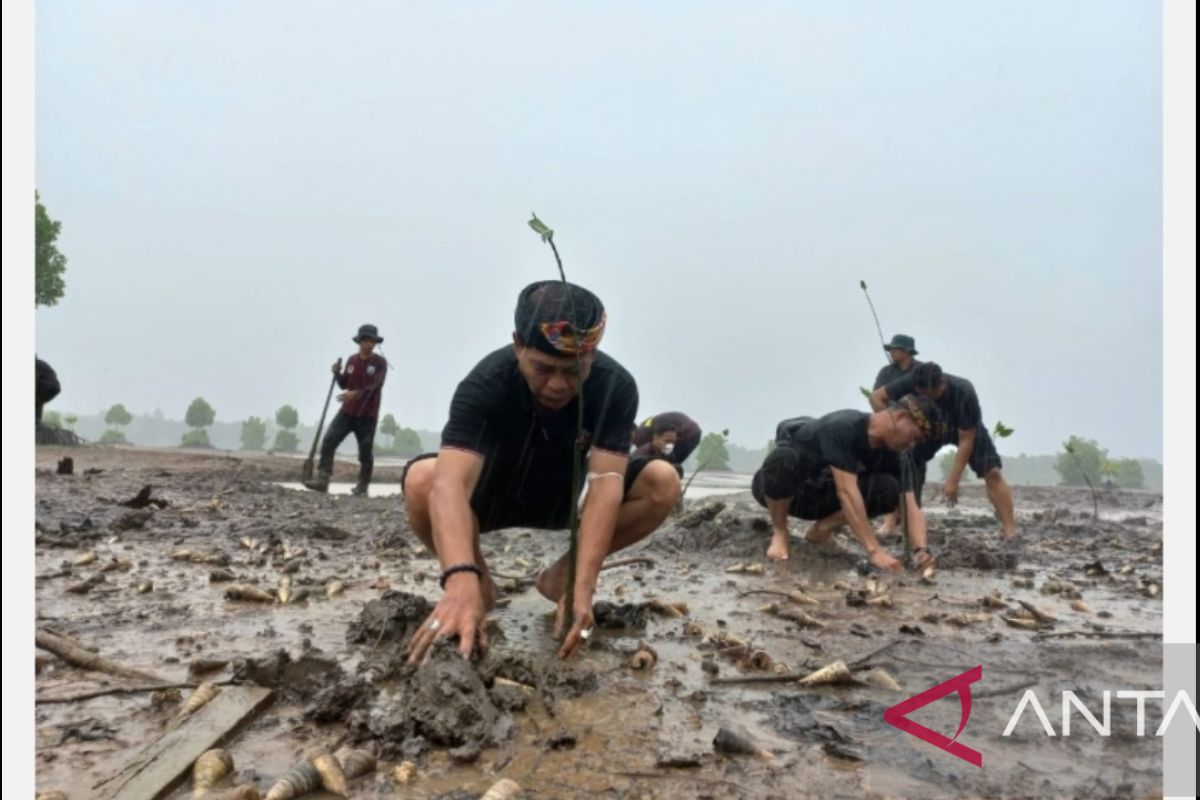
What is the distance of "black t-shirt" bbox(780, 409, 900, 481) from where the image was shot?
5.98 meters

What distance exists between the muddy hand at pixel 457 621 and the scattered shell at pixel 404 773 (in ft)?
1.80

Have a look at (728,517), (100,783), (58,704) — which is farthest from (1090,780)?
(728,517)

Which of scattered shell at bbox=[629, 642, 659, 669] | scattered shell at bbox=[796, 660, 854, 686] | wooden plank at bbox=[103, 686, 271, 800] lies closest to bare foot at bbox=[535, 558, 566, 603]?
scattered shell at bbox=[629, 642, 659, 669]

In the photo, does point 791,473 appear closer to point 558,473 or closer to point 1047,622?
point 1047,622

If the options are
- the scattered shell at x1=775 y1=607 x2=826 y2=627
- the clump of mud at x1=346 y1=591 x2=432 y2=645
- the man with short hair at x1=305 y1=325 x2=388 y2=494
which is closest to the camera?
the clump of mud at x1=346 y1=591 x2=432 y2=645

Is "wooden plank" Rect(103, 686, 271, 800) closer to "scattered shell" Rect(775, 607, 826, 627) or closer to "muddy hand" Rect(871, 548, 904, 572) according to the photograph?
"scattered shell" Rect(775, 607, 826, 627)

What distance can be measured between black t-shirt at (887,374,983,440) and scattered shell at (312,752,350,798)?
5.85 meters

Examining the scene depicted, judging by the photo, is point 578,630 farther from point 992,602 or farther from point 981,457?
point 981,457

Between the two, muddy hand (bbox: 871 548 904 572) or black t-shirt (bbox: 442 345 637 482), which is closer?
black t-shirt (bbox: 442 345 637 482)

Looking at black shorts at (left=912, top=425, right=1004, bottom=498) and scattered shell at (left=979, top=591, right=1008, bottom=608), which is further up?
black shorts at (left=912, top=425, right=1004, bottom=498)

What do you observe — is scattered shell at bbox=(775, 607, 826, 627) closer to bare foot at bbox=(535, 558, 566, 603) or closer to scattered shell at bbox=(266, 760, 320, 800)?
bare foot at bbox=(535, 558, 566, 603)

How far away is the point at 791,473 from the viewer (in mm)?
6496

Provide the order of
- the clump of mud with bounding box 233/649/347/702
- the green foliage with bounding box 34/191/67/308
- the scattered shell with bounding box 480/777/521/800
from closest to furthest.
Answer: the scattered shell with bounding box 480/777/521/800 < the clump of mud with bounding box 233/649/347/702 < the green foliage with bounding box 34/191/67/308

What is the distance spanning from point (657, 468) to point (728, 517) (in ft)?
12.2
